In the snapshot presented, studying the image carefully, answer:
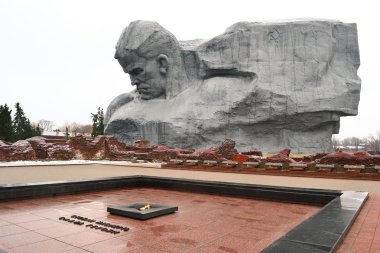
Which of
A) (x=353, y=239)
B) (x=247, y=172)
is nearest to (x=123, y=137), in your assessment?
(x=247, y=172)

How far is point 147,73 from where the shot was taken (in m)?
33.9

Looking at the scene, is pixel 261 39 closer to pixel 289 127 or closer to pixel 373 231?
pixel 289 127

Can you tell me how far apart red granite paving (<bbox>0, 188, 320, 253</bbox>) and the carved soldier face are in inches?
1106

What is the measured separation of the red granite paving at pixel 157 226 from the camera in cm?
357

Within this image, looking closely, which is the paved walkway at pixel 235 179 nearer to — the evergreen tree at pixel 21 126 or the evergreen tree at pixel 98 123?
the evergreen tree at pixel 21 126

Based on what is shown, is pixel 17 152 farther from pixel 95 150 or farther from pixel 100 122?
pixel 100 122

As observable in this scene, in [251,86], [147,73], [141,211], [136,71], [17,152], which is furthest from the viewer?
[136,71]

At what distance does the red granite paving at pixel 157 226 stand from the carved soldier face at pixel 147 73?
28.1 m

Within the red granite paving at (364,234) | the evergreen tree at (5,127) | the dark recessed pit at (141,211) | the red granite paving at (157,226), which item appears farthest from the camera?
the evergreen tree at (5,127)

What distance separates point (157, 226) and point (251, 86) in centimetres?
2834

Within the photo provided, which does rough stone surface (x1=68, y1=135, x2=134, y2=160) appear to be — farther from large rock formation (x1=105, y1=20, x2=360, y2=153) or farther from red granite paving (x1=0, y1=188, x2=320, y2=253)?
red granite paving (x1=0, y1=188, x2=320, y2=253)

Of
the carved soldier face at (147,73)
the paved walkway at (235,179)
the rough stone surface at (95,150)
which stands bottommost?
the paved walkway at (235,179)

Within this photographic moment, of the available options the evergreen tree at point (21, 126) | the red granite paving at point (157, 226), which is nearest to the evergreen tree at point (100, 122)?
the evergreen tree at point (21, 126)

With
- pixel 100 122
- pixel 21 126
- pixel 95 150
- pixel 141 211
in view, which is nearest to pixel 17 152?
pixel 95 150
